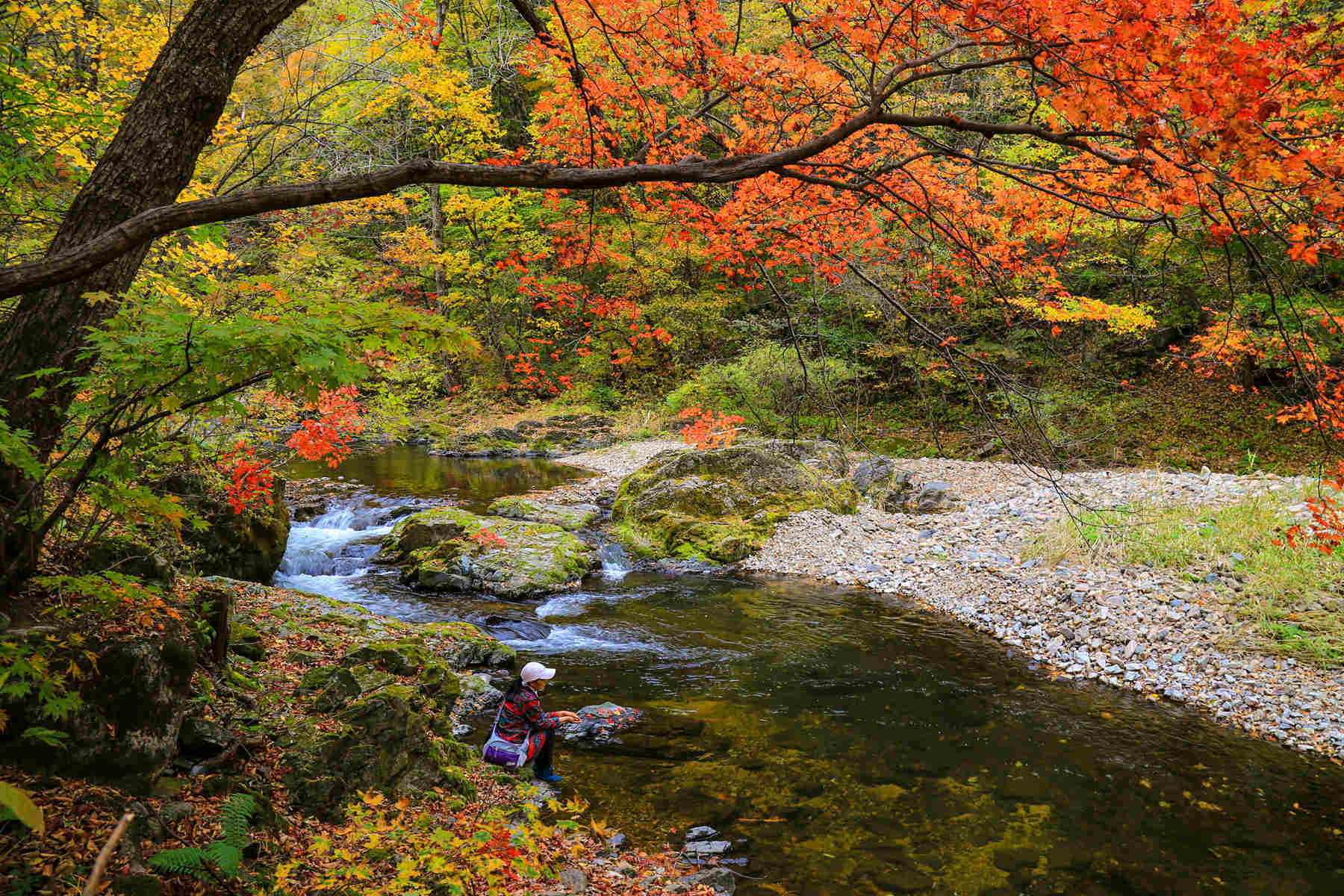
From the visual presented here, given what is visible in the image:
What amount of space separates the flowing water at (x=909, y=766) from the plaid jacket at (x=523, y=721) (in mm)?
542

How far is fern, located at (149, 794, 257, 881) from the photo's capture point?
258cm

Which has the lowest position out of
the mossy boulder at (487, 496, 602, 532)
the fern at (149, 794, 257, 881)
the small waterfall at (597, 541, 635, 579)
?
the fern at (149, 794, 257, 881)

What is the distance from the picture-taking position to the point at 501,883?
11.1 ft

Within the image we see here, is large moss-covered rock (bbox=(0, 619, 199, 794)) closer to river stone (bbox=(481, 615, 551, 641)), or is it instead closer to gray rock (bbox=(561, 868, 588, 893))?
gray rock (bbox=(561, 868, 588, 893))

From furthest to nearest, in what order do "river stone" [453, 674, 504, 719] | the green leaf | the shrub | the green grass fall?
the shrub
the green grass
"river stone" [453, 674, 504, 719]
the green leaf

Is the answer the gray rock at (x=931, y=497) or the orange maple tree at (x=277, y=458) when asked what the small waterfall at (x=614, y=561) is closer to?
the orange maple tree at (x=277, y=458)

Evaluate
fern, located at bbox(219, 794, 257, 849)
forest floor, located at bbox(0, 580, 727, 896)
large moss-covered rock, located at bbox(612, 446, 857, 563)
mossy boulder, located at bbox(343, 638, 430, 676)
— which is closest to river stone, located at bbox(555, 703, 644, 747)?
forest floor, located at bbox(0, 580, 727, 896)

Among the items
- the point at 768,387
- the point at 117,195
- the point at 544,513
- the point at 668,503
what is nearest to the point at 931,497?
the point at 668,503

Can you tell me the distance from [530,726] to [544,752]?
10.0 inches

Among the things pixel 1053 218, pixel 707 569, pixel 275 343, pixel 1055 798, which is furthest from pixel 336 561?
pixel 1053 218

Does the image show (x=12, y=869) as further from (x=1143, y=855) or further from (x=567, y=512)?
(x=567, y=512)

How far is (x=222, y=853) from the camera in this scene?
278cm

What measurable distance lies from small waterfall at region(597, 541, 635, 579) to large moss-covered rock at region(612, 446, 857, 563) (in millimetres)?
291

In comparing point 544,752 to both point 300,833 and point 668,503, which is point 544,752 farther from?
point 668,503
